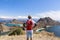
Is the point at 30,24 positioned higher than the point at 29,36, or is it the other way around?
the point at 30,24

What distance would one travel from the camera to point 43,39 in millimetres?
13406

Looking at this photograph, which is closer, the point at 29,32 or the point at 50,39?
the point at 29,32

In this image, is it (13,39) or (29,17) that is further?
(13,39)

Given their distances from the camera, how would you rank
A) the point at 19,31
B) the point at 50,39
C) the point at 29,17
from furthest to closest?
1. the point at 19,31
2. the point at 50,39
3. the point at 29,17

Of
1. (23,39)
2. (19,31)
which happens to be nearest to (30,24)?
(23,39)

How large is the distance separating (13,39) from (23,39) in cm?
83

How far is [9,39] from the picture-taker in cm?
1361

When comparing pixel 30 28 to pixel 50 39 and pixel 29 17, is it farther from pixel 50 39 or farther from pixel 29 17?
pixel 50 39

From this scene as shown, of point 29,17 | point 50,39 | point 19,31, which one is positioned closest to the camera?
point 29,17

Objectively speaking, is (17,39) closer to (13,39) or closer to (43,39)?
(13,39)

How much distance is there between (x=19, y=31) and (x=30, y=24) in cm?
1067

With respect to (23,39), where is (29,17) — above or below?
above

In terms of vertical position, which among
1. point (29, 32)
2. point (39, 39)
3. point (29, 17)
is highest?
point (29, 17)

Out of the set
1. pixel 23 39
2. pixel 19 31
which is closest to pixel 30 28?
pixel 23 39
